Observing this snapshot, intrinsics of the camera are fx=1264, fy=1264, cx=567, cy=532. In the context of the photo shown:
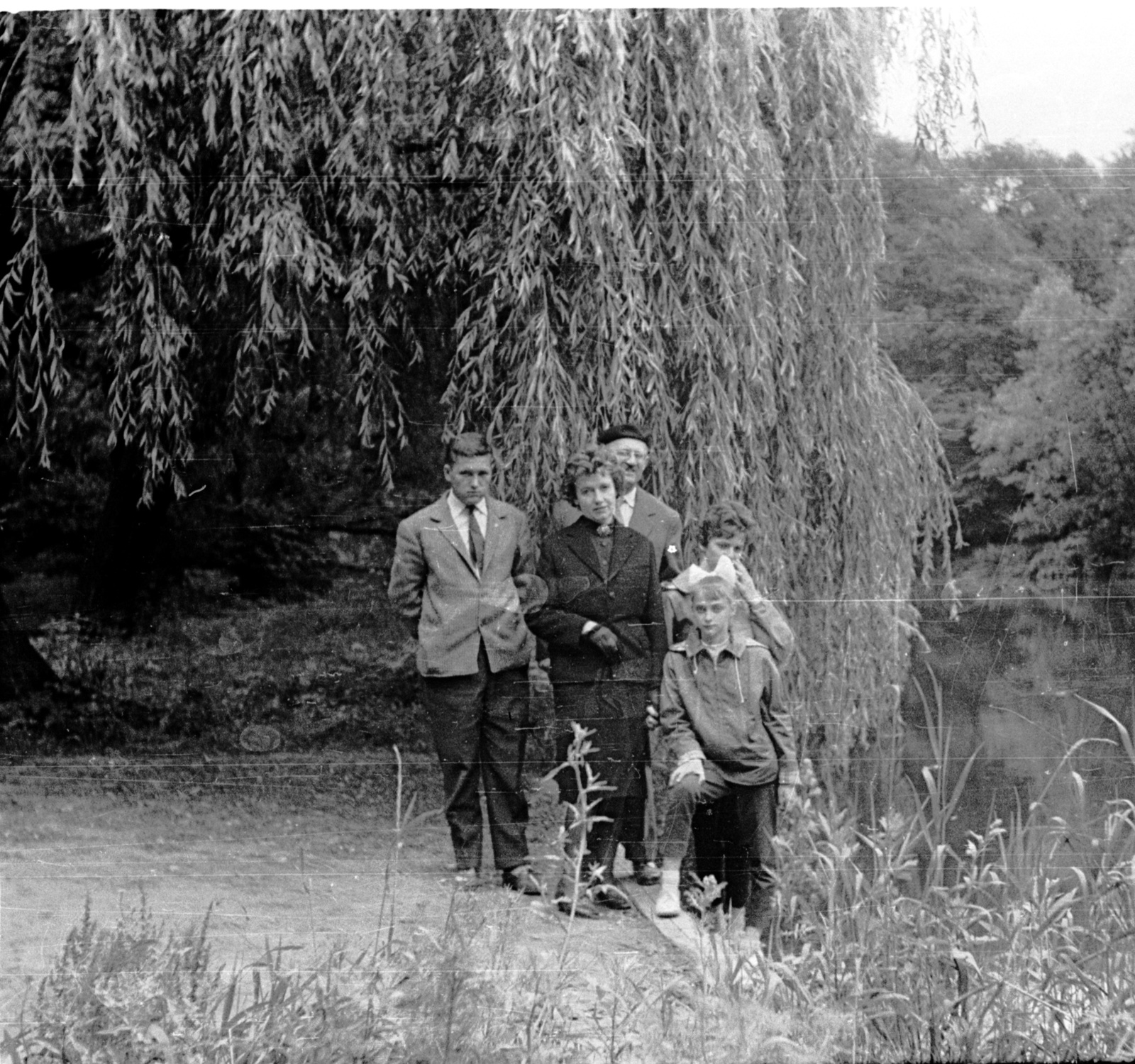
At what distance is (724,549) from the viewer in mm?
3365

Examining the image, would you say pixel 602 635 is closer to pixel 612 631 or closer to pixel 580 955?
pixel 612 631

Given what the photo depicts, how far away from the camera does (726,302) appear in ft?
11.1

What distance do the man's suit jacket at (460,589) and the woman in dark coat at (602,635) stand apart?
7 centimetres

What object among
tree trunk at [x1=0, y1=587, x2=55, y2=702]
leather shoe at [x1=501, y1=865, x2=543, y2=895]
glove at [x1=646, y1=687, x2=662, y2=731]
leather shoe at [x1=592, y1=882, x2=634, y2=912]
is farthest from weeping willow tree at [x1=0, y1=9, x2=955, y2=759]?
leather shoe at [x1=501, y1=865, x2=543, y2=895]

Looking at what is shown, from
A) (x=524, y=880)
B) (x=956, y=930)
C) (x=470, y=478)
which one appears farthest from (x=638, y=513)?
(x=956, y=930)

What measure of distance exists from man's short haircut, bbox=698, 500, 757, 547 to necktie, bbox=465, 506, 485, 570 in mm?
578

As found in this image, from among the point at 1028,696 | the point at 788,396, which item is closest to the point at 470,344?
the point at 788,396

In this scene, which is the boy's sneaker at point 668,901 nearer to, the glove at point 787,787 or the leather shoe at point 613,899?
the leather shoe at point 613,899

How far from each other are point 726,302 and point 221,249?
1.34 m

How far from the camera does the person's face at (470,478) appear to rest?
3.30 meters

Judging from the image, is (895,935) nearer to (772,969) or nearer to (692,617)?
(772,969)

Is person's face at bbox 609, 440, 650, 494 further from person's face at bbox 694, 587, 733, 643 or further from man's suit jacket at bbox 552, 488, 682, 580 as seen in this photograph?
person's face at bbox 694, 587, 733, 643

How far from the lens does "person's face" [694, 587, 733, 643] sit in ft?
10.9

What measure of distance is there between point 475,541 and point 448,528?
0.08 meters
